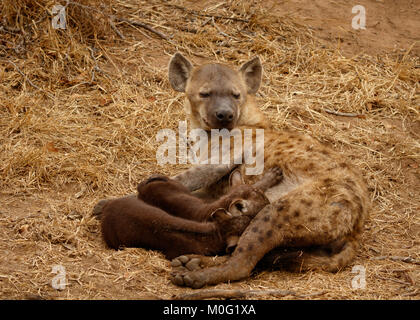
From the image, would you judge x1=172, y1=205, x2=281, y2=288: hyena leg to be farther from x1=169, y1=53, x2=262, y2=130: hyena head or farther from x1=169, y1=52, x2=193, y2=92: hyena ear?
x1=169, y1=52, x2=193, y2=92: hyena ear

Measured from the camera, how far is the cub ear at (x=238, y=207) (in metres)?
3.14

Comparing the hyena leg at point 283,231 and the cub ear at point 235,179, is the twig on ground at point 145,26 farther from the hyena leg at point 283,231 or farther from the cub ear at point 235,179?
the hyena leg at point 283,231

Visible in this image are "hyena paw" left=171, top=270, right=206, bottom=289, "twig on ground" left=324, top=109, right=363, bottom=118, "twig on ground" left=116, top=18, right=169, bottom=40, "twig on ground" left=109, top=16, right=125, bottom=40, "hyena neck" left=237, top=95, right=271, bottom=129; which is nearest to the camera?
"hyena paw" left=171, top=270, right=206, bottom=289

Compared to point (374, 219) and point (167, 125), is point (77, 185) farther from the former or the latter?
point (374, 219)

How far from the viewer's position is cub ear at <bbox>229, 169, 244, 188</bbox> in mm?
3589

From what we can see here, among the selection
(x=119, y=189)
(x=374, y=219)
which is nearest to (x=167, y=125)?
(x=119, y=189)

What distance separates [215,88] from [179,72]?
40 cm

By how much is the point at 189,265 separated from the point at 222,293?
0.26 m

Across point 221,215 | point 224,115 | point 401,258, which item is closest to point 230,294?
point 221,215

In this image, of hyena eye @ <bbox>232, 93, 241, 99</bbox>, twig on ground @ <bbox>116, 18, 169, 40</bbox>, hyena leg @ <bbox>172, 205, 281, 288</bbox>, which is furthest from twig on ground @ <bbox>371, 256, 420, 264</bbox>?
twig on ground @ <bbox>116, 18, 169, 40</bbox>

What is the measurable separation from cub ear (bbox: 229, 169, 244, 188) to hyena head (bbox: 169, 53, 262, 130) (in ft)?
1.53

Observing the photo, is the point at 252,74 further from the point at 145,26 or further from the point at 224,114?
the point at 145,26

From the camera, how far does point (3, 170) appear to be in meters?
4.00

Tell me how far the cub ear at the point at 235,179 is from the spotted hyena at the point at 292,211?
137 millimetres
